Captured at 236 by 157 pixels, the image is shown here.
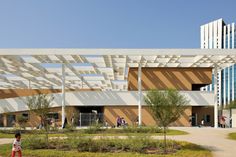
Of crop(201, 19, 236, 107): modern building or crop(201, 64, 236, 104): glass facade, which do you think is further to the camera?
crop(201, 19, 236, 107): modern building

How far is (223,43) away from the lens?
11862 centimetres

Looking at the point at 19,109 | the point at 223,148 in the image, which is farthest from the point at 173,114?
the point at 19,109

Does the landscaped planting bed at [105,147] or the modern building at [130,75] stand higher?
→ the modern building at [130,75]

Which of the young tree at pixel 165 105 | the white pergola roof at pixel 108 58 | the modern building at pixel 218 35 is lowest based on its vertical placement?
the young tree at pixel 165 105

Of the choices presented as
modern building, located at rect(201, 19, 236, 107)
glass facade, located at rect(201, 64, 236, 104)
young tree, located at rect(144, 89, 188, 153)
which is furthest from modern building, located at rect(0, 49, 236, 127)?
glass facade, located at rect(201, 64, 236, 104)

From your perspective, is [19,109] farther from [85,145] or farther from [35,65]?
[85,145]

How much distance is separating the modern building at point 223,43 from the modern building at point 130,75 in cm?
6083

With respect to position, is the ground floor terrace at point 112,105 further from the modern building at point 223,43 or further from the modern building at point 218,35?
the modern building at point 218,35

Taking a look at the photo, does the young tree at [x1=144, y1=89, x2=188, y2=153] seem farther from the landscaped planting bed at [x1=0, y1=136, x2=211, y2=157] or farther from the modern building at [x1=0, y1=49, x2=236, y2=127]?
the modern building at [x1=0, y1=49, x2=236, y2=127]

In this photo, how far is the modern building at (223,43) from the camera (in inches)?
4134

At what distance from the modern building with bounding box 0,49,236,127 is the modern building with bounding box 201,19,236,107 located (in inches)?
2395

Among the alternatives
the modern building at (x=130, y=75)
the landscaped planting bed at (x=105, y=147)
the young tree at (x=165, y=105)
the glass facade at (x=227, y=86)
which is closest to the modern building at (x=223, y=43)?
the glass facade at (x=227, y=86)

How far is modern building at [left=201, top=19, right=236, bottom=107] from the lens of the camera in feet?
345

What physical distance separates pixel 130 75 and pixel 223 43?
289ft
